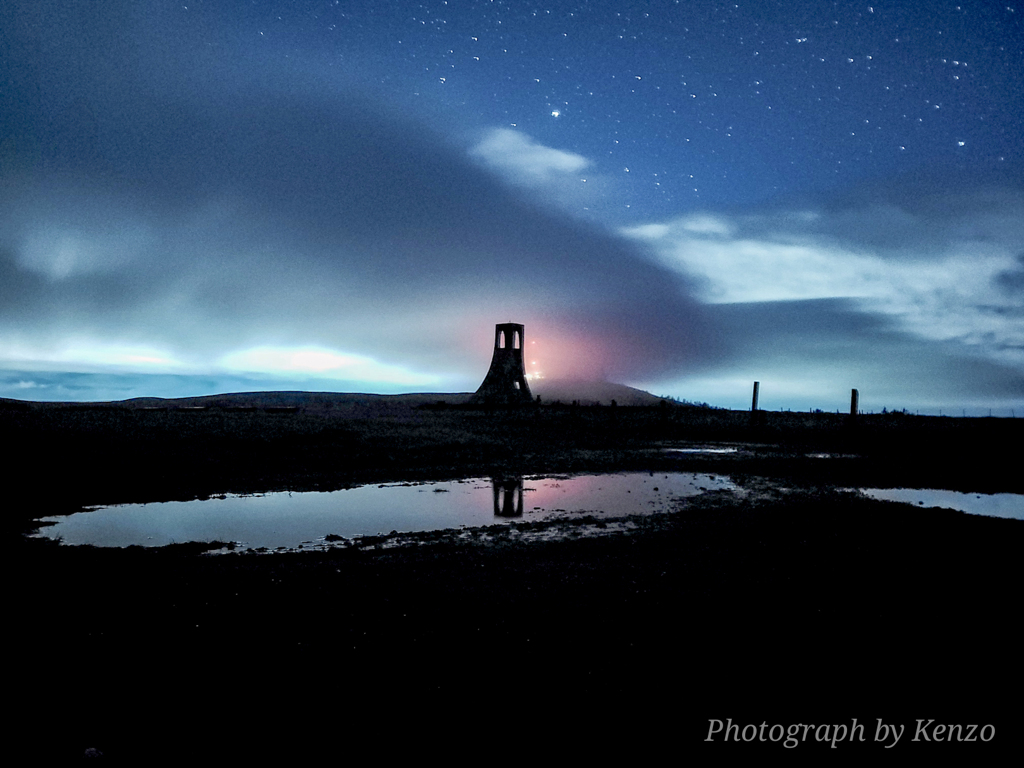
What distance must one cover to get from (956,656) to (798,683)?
6.12 ft

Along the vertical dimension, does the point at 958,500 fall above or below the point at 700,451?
below

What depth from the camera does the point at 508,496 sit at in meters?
14.1

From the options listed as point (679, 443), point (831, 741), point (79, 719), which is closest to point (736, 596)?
point (831, 741)

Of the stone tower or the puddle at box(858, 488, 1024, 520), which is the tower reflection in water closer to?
the puddle at box(858, 488, 1024, 520)

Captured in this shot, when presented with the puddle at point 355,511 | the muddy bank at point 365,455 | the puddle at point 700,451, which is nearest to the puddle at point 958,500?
the muddy bank at point 365,455

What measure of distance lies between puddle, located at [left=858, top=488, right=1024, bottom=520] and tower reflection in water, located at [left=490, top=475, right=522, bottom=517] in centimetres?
1012

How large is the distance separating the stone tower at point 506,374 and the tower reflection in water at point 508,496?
3425 cm

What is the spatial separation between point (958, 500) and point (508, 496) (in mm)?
13029

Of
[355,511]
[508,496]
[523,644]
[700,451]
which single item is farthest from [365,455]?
[700,451]

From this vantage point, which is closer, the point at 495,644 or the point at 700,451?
the point at 495,644

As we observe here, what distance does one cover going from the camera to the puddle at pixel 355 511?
9.57 metres

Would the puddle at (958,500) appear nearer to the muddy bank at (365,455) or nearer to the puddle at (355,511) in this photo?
the muddy bank at (365,455)

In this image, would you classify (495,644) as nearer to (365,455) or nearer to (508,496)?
(508,496)

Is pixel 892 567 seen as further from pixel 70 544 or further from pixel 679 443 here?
pixel 679 443
